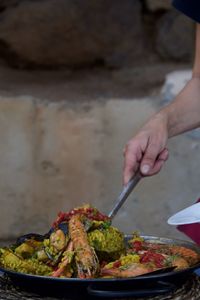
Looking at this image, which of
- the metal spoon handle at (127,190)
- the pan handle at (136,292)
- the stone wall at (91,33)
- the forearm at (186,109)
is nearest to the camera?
the pan handle at (136,292)

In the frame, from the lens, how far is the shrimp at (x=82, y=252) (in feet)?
3.99

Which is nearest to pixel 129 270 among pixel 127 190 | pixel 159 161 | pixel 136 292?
pixel 136 292

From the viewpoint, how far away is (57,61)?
2518mm

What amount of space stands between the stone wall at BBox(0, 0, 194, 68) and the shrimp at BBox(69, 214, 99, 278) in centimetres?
123

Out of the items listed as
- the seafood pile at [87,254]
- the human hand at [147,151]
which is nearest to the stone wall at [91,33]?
the human hand at [147,151]

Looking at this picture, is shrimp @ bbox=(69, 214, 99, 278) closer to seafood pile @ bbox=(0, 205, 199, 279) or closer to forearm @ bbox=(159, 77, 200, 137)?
seafood pile @ bbox=(0, 205, 199, 279)

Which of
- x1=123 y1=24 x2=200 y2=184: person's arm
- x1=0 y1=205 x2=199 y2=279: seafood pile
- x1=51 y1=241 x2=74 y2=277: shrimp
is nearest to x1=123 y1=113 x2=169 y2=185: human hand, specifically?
x1=123 y1=24 x2=200 y2=184: person's arm

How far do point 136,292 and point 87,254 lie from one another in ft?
0.32

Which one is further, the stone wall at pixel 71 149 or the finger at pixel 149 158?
the stone wall at pixel 71 149

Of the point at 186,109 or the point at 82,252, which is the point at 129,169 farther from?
the point at 82,252

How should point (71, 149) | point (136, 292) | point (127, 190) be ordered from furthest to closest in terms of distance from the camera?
point (71, 149) < point (127, 190) < point (136, 292)

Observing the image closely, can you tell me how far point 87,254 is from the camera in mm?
1237

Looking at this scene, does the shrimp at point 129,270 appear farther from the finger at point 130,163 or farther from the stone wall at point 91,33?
the stone wall at point 91,33

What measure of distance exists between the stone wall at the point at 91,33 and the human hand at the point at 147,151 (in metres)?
0.84
